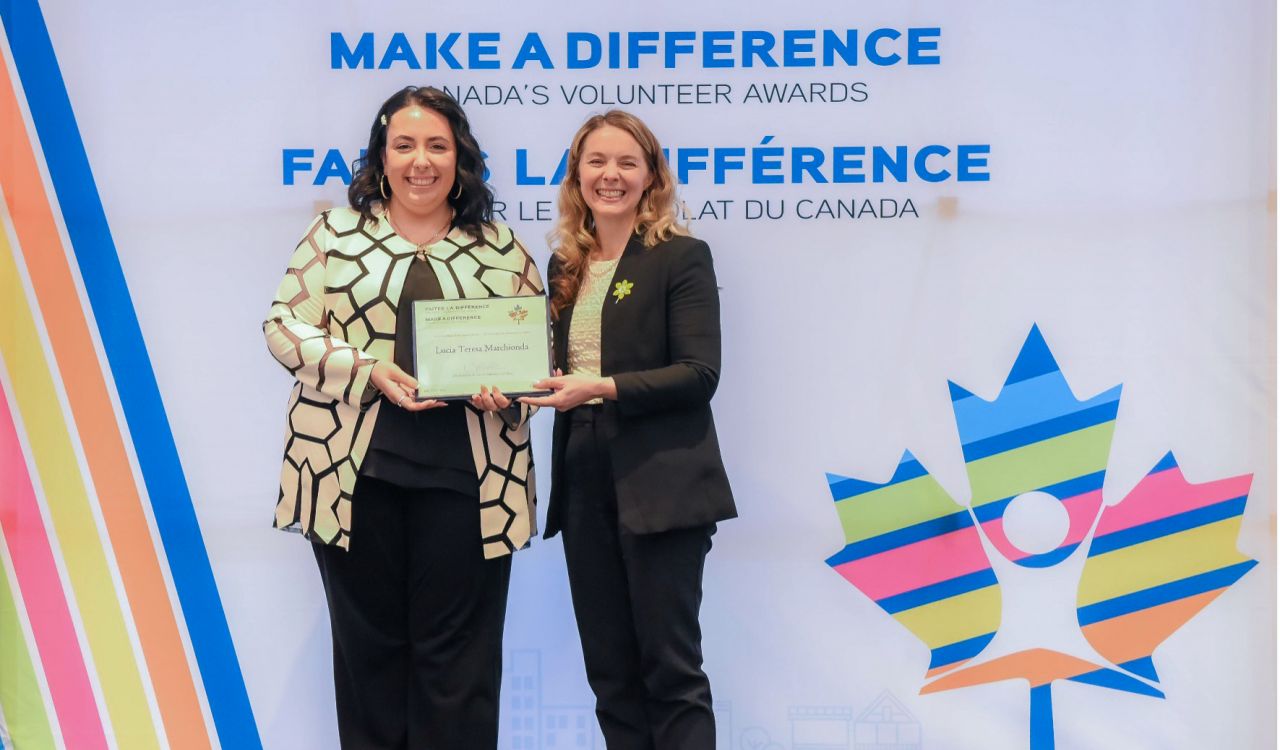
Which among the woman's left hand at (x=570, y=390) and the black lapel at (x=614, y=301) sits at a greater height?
the black lapel at (x=614, y=301)

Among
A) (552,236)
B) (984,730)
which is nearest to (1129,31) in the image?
(552,236)

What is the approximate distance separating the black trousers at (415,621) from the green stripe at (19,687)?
3.71 feet

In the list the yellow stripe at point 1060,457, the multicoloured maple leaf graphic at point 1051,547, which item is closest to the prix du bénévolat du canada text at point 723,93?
the multicoloured maple leaf graphic at point 1051,547

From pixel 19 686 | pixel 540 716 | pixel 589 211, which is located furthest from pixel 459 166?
pixel 19 686

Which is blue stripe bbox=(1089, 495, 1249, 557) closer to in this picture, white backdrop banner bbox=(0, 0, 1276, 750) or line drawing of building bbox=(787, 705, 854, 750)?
white backdrop banner bbox=(0, 0, 1276, 750)

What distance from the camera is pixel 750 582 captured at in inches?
122

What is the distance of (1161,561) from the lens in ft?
9.95

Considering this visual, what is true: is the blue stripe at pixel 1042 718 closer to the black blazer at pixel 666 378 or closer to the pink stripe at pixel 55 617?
the black blazer at pixel 666 378

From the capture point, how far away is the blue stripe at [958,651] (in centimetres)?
305

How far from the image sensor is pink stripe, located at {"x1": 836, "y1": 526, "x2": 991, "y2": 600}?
3.04 meters

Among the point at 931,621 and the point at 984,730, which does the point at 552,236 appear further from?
the point at 984,730

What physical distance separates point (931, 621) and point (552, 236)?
1.34 meters

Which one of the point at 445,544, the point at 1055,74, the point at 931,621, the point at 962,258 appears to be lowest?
Result: the point at 931,621

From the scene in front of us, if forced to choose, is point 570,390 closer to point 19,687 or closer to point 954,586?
point 954,586
